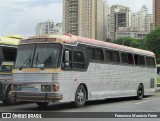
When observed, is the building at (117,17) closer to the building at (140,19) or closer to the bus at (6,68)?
the building at (140,19)

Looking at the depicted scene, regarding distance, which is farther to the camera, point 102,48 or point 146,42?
point 146,42

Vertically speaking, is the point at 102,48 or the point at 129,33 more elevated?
the point at 129,33

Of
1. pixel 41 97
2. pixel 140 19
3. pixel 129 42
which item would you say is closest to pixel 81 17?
pixel 129 42

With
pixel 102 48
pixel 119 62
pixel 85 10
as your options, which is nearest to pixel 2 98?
pixel 102 48

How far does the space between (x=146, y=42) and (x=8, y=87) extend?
8126 cm

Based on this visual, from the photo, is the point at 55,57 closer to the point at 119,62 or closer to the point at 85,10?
the point at 119,62

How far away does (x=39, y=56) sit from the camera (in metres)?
15.5

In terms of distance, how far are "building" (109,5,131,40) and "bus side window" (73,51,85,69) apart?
125 m

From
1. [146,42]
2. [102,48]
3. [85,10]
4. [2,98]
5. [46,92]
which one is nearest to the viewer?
[46,92]

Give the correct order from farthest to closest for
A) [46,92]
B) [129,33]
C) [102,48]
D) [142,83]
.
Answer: [129,33]
[142,83]
[102,48]
[46,92]

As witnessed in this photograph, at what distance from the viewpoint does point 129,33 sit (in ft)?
479

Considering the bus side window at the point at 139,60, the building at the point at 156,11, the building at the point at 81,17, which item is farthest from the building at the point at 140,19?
the bus side window at the point at 139,60

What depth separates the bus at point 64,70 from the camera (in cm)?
1512

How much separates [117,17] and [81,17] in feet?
125
